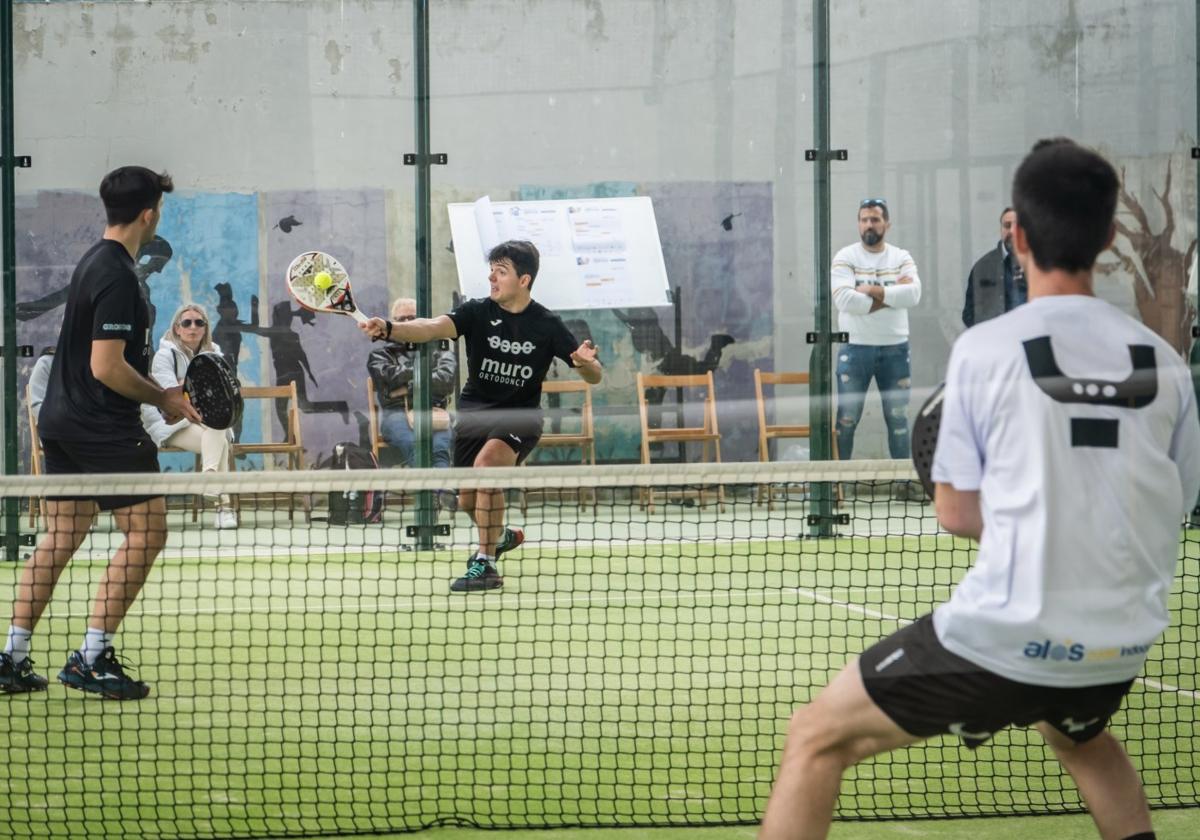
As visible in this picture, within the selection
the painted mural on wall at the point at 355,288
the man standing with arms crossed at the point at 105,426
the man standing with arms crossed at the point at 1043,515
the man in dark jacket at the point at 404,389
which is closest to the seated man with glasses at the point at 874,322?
the painted mural on wall at the point at 355,288

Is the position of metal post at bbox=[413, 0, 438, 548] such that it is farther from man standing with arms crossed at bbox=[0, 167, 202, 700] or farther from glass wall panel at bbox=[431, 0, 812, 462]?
man standing with arms crossed at bbox=[0, 167, 202, 700]

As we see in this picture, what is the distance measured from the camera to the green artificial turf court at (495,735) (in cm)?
380

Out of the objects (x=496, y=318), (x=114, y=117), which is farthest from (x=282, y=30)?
(x=496, y=318)

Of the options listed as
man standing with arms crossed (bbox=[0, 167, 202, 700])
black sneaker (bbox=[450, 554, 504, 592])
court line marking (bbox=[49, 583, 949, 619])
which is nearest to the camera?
man standing with arms crossed (bbox=[0, 167, 202, 700])

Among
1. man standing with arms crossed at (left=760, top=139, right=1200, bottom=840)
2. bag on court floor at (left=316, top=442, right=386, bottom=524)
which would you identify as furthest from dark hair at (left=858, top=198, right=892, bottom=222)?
man standing with arms crossed at (left=760, top=139, right=1200, bottom=840)

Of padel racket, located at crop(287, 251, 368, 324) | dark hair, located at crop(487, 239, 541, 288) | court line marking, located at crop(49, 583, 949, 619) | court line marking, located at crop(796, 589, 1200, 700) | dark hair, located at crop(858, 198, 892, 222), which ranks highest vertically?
dark hair, located at crop(858, 198, 892, 222)

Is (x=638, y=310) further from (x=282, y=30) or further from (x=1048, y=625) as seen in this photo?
(x=1048, y=625)

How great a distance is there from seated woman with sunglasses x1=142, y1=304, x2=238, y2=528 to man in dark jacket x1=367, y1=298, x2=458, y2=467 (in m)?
0.95

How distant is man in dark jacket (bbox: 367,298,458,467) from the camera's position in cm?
988

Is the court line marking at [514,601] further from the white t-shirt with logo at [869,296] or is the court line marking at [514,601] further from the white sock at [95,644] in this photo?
the white t-shirt with logo at [869,296]

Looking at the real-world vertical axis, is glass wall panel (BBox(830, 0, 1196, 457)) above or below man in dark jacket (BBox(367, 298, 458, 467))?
above

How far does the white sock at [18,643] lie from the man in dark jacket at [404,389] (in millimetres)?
4818

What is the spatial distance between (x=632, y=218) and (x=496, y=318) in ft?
8.78

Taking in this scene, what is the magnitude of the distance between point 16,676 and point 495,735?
1.66 m
